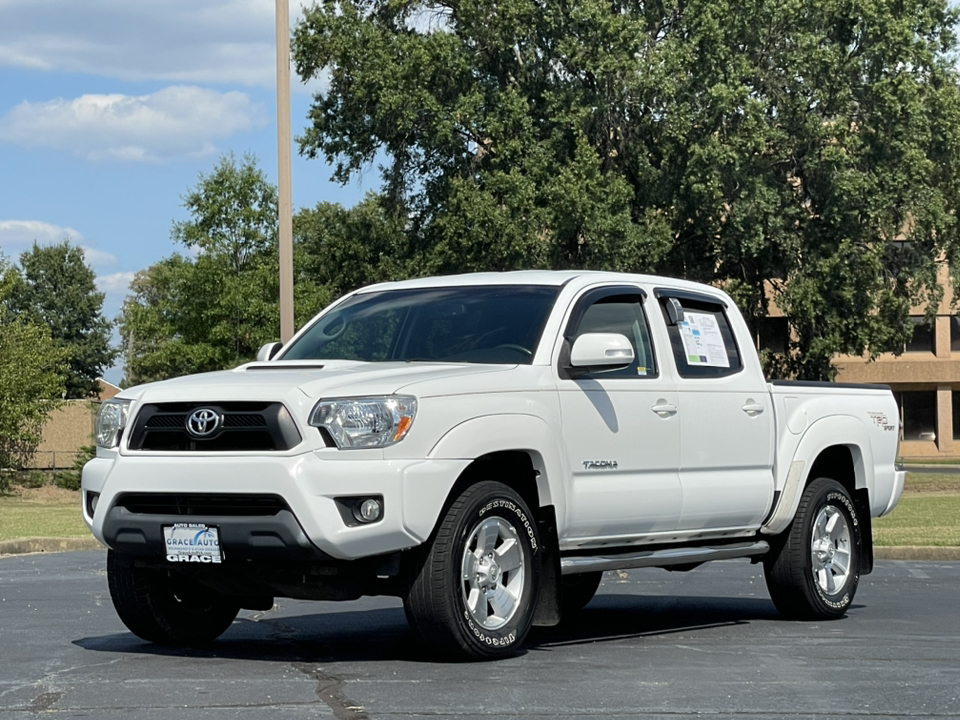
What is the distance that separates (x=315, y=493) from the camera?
752 centimetres

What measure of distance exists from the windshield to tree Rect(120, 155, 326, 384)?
98.3 feet

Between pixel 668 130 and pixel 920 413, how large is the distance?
4055cm

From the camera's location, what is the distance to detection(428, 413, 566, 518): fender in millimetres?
7859

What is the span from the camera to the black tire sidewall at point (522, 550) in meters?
7.86

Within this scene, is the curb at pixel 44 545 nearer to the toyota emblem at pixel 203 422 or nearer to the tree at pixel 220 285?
the toyota emblem at pixel 203 422

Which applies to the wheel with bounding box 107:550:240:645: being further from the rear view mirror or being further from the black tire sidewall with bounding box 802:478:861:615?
the black tire sidewall with bounding box 802:478:861:615

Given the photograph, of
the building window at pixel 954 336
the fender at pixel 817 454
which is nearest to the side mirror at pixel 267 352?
the fender at pixel 817 454

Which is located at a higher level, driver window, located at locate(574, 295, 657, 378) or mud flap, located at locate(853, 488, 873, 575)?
driver window, located at locate(574, 295, 657, 378)

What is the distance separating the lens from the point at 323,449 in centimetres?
763

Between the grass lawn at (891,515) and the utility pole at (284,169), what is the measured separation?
15.8 ft

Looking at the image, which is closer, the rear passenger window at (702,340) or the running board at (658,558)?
the running board at (658,558)

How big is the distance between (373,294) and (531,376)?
6.07 ft

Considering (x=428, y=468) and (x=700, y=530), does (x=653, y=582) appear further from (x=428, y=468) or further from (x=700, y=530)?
Result: (x=428, y=468)

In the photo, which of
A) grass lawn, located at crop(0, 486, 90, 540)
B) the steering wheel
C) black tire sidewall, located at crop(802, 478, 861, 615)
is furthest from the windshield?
grass lawn, located at crop(0, 486, 90, 540)
